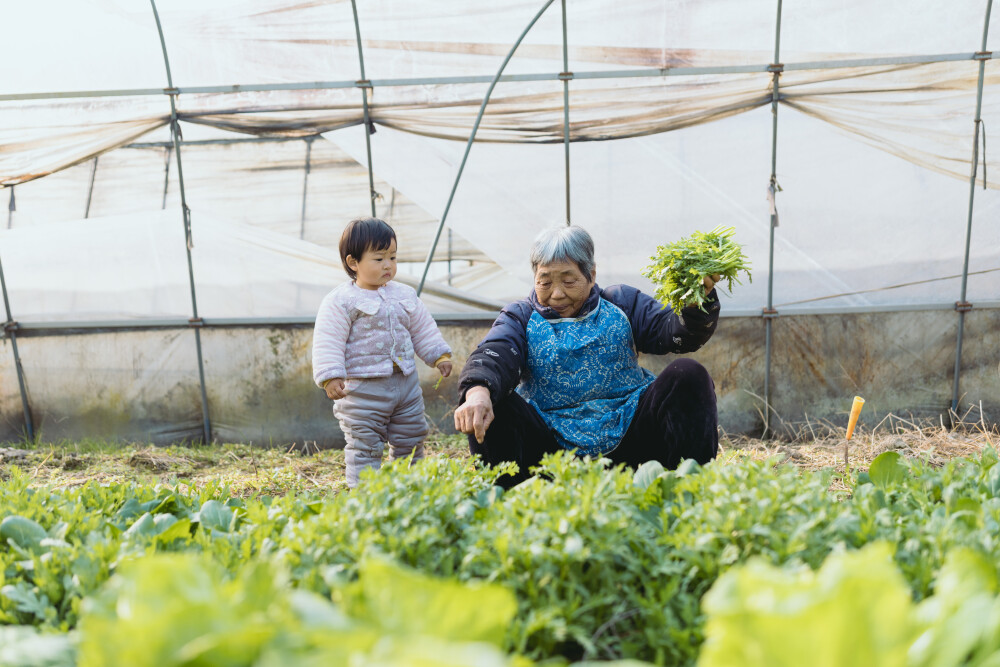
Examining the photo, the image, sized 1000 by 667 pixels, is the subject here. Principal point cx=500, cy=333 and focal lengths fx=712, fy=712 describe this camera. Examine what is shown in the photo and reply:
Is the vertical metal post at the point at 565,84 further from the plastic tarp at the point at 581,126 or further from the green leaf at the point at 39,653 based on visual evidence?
the green leaf at the point at 39,653

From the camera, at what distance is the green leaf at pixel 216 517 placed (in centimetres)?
162

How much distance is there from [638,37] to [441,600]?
454 cm

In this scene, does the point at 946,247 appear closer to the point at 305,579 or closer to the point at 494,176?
the point at 494,176

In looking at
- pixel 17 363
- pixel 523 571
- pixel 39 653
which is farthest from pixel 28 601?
pixel 17 363

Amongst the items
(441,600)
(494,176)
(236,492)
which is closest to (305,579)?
(441,600)

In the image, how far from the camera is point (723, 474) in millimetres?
1344

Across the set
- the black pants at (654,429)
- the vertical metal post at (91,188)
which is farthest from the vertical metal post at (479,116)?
the vertical metal post at (91,188)

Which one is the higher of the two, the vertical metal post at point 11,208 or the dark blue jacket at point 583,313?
the vertical metal post at point 11,208

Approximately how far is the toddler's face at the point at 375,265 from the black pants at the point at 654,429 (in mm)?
1138

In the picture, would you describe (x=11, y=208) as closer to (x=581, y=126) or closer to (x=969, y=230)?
(x=581, y=126)

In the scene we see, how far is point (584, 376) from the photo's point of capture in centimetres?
281

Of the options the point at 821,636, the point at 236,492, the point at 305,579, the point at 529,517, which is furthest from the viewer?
the point at 236,492

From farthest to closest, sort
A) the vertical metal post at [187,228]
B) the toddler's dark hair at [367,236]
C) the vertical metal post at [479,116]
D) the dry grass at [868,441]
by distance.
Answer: the vertical metal post at [187,228], the vertical metal post at [479,116], the dry grass at [868,441], the toddler's dark hair at [367,236]

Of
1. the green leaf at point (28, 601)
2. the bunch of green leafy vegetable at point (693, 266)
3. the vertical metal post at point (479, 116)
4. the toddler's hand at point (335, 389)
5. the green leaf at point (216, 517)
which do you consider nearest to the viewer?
the green leaf at point (28, 601)
